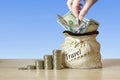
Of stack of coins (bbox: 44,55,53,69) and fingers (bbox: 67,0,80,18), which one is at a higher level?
fingers (bbox: 67,0,80,18)

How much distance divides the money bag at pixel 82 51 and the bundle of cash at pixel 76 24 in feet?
0.22

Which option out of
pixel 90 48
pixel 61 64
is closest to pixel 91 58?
pixel 90 48

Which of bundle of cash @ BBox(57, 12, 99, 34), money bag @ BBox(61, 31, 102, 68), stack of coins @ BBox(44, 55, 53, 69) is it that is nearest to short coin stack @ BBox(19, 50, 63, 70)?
stack of coins @ BBox(44, 55, 53, 69)

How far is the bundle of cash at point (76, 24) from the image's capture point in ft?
18.4

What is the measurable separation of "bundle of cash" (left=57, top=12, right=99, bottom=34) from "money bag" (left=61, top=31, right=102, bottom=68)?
0.22 ft

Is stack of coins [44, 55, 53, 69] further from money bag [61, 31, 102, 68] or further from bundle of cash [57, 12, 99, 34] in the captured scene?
bundle of cash [57, 12, 99, 34]

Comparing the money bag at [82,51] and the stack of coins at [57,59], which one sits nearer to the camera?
the money bag at [82,51]

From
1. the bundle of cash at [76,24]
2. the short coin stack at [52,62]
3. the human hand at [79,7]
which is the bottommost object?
the short coin stack at [52,62]

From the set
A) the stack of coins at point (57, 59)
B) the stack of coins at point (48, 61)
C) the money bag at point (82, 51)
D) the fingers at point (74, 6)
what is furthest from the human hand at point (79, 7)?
the stack of coins at point (48, 61)

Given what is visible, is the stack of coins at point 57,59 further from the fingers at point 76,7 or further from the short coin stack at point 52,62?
the fingers at point 76,7

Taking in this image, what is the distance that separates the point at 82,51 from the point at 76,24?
0.45 m

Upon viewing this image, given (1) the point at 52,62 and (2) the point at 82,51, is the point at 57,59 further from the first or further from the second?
(2) the point at 82,51

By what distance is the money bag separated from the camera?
18.3 ft

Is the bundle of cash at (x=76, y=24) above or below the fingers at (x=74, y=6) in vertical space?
below
